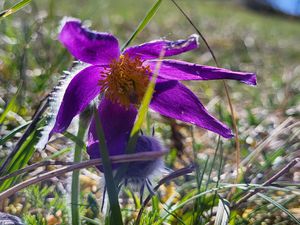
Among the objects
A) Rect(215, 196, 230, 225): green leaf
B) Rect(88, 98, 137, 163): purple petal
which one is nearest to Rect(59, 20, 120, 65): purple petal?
Rect(88, 98, 137, 163): purple petal

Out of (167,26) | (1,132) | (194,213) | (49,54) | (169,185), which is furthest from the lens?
(167,26)

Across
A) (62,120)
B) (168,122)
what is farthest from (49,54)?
(62,120)

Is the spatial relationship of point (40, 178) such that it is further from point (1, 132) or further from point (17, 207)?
point (1, 132)

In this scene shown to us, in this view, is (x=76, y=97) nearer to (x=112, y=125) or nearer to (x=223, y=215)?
(x=112, y=125)

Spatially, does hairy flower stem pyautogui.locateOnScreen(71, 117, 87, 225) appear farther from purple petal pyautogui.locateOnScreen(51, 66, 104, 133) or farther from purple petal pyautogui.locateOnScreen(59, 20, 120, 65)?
purple petal pyautogui.locateOnScreen(59, 20, 120, 65)

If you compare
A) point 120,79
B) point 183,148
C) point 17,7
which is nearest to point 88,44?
point 120,79

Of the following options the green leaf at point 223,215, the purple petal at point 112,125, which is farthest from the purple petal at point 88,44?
the green leaf at point 223,215

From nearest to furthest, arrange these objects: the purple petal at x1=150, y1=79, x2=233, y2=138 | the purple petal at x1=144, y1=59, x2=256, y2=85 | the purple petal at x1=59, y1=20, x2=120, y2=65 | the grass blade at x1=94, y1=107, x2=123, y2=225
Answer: the grass blade at x1=94, y1=107, x2=123, y2=225, the purple petal at x1=59, y1=20, x2=120, y2=65, the purple petal at x1=144, y1=59, x2=256, y2=85, the purple petal at x1=150, y1=79, x2=233, y2=138
